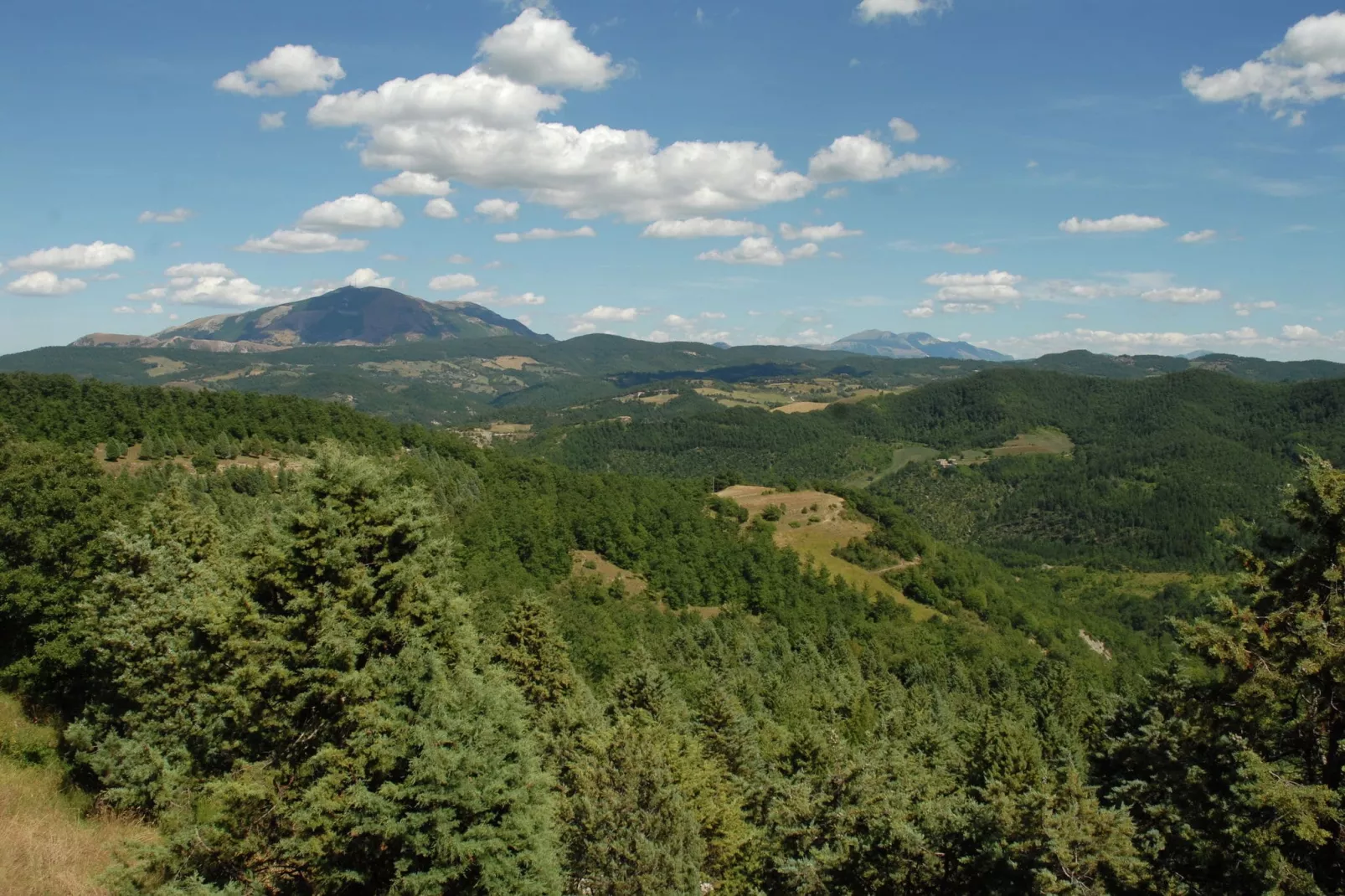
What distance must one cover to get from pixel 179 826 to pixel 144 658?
29.1ft

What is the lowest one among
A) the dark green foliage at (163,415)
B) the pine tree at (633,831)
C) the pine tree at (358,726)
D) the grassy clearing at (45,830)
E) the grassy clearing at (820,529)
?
the grassy clearing at (820,529)

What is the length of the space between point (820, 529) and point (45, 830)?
417 ft

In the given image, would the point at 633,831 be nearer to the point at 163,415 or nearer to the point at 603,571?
the point at 603,571

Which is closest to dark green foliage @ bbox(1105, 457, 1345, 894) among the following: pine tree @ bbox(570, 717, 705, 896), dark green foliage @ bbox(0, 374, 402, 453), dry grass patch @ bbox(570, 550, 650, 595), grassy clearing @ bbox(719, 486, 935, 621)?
pine tree @ bbox(570, 717, 705, 896)

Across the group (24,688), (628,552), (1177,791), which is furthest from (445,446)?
(1177,791)

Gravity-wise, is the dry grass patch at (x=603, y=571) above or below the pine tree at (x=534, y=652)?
below

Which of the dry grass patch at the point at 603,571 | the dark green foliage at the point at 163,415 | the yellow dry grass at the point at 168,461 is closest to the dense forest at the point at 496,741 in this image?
the dry grass patch at the point at 603,571

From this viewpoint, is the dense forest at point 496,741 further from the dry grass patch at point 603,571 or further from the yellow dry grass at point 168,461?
the yellow dry grass at point 168,461

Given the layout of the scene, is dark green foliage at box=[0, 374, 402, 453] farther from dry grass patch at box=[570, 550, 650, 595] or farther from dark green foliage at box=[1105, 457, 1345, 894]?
dark green foliage at box=[1105, 457, 1345, 894]

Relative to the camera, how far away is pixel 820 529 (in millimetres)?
136750

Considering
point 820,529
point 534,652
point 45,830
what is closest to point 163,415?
point 534,652

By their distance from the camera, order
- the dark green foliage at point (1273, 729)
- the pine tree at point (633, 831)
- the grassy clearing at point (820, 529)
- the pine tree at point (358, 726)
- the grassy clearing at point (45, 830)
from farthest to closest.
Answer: the grassy clearing at point (820, 529) → the pine tree at point (633, 831) → the dark green foliage at point (1273, 729) → the grassy clearing at point (45, 830) → the pine tree at point (358, 726)

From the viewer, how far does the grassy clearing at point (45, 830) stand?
45.4ft

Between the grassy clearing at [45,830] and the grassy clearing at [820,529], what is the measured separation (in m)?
108
